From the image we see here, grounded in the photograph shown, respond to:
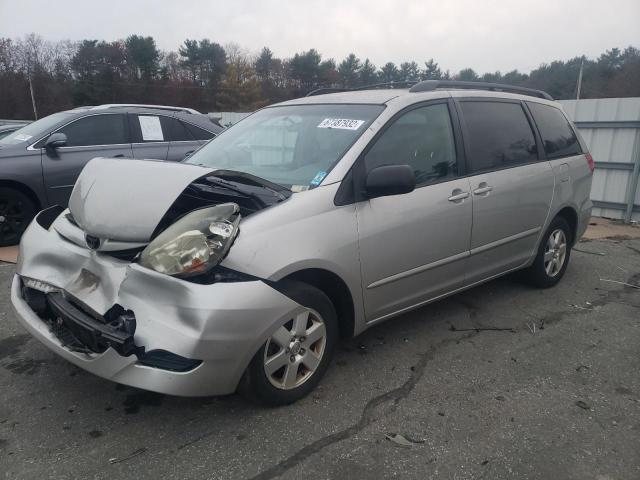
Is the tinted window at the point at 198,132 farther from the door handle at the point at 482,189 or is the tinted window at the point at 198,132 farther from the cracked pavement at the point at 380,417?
the door handle at the point at 482,189

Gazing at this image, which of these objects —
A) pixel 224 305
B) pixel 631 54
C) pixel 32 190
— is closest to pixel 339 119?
pixel 224 305

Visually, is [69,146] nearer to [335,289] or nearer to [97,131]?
[97,131]

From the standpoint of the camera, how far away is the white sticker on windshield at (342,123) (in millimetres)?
3096

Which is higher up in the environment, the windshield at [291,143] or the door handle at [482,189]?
the windshield at [291,143]

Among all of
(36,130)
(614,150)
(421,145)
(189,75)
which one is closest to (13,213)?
(36,130)

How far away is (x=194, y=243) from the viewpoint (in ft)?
7.56

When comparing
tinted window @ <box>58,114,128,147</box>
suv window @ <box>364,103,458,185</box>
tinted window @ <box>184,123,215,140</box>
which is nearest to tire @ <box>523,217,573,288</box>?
suv window @ <box>364,103,458,185</box>

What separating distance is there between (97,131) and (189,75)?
186ft

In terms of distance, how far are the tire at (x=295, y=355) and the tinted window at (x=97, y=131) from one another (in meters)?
4.82

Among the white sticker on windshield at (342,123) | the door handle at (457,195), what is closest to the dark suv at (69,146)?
the white sticker on windshield at (342,123)

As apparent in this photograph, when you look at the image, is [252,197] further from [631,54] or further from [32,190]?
[631,54]

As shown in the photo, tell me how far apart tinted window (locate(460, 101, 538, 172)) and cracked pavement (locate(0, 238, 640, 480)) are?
1.32m

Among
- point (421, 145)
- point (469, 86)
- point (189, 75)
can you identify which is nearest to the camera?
point (421, 145)

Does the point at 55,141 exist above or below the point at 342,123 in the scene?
below
